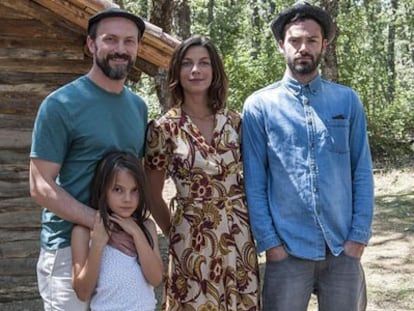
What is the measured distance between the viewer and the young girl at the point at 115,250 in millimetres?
2926

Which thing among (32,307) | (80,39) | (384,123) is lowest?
(32,307)

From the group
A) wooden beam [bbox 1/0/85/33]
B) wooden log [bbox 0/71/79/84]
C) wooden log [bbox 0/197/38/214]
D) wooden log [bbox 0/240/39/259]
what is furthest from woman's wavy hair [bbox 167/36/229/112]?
wooden log [bbox 0/240/39/259]

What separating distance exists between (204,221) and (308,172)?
600mm

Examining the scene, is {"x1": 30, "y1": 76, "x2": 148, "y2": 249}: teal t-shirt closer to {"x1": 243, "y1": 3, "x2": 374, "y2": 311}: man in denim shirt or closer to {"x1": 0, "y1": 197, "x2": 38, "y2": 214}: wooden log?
{"x1": 243, "y1": 3, "x2": 374, "y2": 311}: man in denim shirt

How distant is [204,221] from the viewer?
3.36 m

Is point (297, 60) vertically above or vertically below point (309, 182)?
above

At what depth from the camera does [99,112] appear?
9.83 feet

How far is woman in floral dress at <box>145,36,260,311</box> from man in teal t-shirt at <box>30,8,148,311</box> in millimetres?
295

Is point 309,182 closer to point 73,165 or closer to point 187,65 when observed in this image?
point 187,65

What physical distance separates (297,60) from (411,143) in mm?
13686

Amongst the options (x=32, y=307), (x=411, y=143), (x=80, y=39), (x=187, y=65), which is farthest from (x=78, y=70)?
(x=411, y=143)

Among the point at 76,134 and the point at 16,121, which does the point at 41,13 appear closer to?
the point at 16,121

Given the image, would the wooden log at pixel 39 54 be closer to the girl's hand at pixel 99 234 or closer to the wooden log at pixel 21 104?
the wooden log at pixel 21 104

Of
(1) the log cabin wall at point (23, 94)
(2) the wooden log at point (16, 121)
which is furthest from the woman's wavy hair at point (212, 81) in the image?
(2) the wooden log at point (16, 121)
